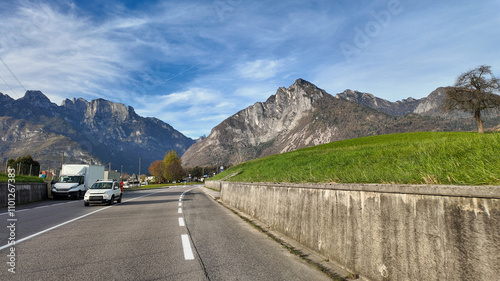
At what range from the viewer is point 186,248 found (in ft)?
20.5

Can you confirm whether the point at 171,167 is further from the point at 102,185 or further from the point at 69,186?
the point at 102,185

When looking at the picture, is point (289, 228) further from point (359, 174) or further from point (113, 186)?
point (113, 186)

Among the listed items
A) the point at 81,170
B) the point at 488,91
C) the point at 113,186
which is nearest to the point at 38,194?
the point at 81,170

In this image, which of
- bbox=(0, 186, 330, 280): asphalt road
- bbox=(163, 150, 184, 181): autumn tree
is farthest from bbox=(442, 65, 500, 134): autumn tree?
bbox=(163, 150, 184, 181): autumn tree

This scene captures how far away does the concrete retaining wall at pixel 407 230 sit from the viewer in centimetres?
273

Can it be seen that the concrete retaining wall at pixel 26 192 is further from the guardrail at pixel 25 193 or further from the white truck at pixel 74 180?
the white truck at pixel 74 180

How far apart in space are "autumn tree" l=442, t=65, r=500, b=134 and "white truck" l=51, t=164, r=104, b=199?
1832 inches

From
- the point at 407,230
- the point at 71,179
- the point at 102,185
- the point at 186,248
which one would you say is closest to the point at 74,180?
the point at 71,179

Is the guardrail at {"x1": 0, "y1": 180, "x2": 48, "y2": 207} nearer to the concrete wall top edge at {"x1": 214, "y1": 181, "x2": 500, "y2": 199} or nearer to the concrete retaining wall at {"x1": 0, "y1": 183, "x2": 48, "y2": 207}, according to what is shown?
the concrete retaining wall at {"x1": 0, "y1": 183, "x2": 48, "y2": 207}

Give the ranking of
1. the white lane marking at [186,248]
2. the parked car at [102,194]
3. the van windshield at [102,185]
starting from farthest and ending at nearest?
the van windshield at [102,185] < the parked car at [102,194] < the white lane marking at [186,248]

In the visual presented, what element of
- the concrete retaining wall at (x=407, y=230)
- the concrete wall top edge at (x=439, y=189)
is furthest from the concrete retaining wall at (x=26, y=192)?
the concrete wall top edge at (x=439, y=189)

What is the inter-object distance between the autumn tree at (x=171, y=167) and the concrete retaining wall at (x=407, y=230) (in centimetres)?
10844

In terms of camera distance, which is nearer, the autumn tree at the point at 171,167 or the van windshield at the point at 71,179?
the van windshield at the point at 71,179

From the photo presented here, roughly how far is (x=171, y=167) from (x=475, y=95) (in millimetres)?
93664
